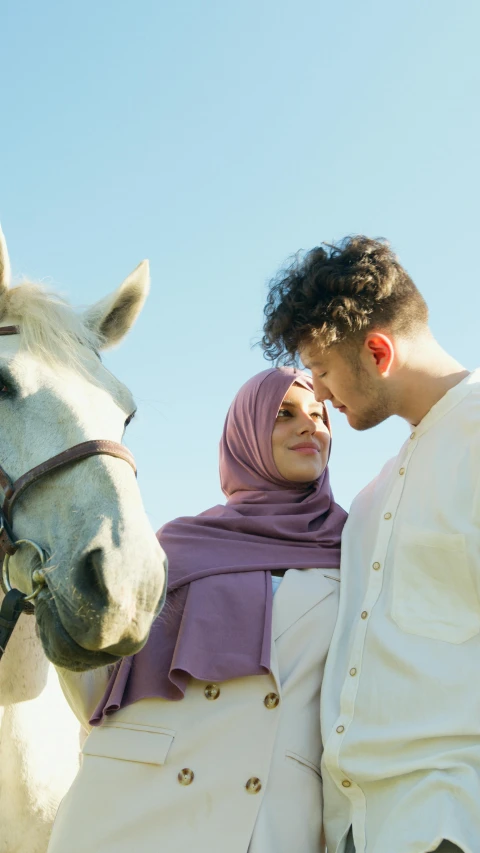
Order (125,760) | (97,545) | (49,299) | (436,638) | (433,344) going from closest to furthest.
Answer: (97,545), (436,638), (125,760), (433,344), (49,299)

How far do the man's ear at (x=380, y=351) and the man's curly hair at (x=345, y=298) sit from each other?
0.05 metres

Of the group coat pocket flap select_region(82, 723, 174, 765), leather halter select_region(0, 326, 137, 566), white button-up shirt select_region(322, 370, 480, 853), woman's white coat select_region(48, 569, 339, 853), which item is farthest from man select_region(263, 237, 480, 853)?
leather halter select_region(0, 326, 137, 566)

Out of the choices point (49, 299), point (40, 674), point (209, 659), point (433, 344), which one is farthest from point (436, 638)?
point (49, 299)

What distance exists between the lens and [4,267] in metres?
3.02

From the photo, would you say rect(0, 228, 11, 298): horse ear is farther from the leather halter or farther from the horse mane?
the leather halter

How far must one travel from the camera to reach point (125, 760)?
2436mm

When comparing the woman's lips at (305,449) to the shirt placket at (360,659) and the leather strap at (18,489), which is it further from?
the leather strap at (18,489)

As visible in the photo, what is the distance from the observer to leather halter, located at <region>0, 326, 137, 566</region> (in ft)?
7.72

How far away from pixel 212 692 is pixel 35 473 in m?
0.95

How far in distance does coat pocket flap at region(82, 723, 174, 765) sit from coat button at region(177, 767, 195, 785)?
0.07m

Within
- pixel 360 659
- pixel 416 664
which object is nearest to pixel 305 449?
pixel 360 659

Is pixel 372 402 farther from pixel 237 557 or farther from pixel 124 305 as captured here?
pixel 124 305

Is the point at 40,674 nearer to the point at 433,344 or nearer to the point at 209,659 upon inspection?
the point at 209,659

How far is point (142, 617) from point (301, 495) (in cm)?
136
